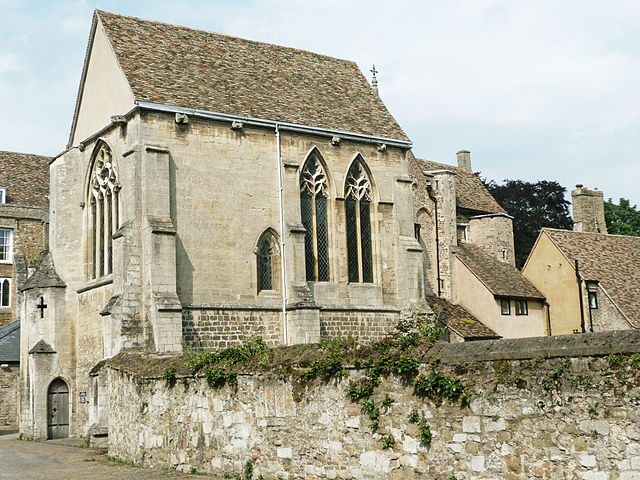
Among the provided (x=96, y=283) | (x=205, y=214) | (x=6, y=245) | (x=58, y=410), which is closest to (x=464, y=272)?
(x=205, y=214)

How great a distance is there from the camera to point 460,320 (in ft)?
125

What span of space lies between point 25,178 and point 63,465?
112ft

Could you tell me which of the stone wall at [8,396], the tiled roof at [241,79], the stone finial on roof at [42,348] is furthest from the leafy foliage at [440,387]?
the stone wall at [8,396]

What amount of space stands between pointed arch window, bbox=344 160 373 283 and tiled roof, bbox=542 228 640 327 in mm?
15846

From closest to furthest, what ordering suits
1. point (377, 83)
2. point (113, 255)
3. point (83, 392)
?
point (113, 255)
point (83, 392)
point (377, 83)

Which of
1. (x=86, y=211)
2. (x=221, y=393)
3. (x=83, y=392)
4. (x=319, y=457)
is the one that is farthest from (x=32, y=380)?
(x=319, y=457)

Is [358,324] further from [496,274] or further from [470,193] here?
[470,193]

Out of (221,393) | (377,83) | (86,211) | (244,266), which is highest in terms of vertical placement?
(377,83)

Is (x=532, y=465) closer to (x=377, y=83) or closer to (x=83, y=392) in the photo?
(x=83, y=392)

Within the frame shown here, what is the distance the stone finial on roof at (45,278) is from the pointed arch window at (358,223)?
1033cm

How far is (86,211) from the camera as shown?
29234mm

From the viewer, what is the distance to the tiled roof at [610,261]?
4100 centimetres

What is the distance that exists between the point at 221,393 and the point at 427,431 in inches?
191

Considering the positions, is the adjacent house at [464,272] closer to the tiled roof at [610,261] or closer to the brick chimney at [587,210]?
the tiled roof at [610,261]
